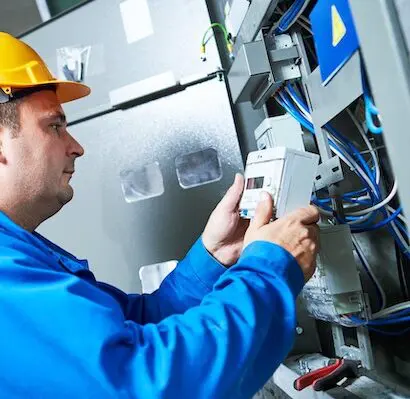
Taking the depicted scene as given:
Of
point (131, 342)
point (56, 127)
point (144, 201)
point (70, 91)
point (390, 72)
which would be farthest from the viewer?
point (144, 201)

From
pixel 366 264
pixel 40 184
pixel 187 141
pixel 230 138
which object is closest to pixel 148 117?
pixel 187 141

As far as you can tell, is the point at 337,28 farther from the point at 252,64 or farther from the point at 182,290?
the point at 182,290

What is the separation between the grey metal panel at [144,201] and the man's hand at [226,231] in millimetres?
341

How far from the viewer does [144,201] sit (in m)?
1.40

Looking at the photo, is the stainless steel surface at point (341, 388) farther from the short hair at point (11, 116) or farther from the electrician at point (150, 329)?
the short hair at point (11, 116)

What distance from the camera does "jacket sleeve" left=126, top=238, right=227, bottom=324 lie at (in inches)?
38.9

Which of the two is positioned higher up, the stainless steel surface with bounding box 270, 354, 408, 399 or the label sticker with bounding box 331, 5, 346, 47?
the label sticker with bounding box 331, 5, 346, 47

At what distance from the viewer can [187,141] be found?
4.46 feet

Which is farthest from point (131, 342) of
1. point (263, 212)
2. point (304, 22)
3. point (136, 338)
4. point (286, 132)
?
point (304, 22)

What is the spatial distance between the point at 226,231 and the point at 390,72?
22.2 inches

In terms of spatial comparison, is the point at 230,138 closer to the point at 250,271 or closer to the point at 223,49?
the point at 223,49

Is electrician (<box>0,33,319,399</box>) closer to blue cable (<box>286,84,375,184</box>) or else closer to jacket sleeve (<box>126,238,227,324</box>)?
blue cable (<box>286,84,375,184</box>)

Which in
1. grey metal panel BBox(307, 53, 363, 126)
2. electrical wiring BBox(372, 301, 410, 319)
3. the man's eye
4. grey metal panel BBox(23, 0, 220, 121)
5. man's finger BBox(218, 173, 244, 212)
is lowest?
electrical wiring BBox(372, 301, 410, 319)

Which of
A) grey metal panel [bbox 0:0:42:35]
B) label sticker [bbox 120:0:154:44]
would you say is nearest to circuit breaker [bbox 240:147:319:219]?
label sticker [bbox 120:0:154:44]
